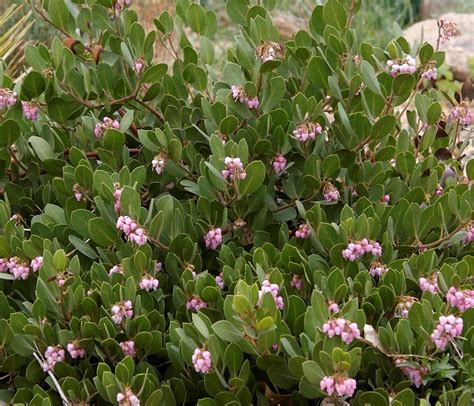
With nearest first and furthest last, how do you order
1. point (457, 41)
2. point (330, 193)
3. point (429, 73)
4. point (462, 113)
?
1. point (330, 193)
2. point (429, 73)
3. point (462, 113)
4. point (457, 41)

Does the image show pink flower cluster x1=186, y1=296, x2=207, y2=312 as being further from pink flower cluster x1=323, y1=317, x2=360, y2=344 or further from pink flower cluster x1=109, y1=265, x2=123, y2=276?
pink flower cluster x1=323, y1=317, x2=360, y2=344

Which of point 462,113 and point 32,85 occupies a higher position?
point 32,85

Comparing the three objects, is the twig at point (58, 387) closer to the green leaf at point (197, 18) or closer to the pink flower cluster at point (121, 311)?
the pink flower cluster at point (121, 311)

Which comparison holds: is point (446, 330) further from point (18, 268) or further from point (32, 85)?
point (32, 85)

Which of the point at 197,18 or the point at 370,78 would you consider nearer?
the point at 370,78

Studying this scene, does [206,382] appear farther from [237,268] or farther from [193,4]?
[193,4]

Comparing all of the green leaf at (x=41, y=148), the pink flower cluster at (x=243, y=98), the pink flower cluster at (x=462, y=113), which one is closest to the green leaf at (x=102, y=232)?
the green leaf at (x=41, y=148)

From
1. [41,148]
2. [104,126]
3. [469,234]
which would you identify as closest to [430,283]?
[469,234]
